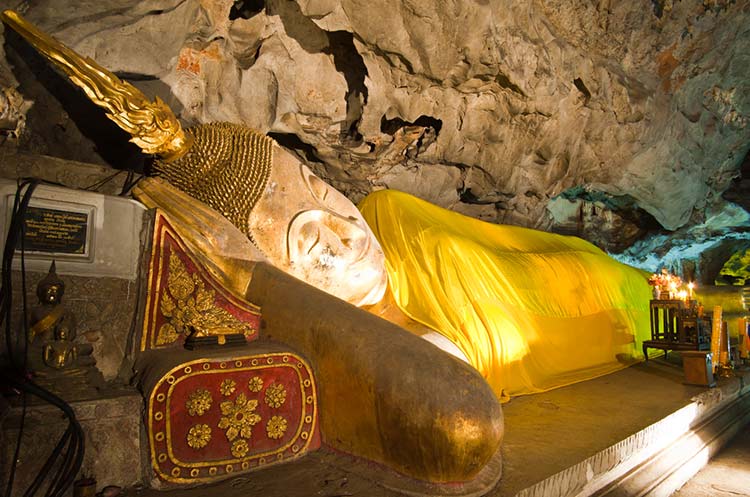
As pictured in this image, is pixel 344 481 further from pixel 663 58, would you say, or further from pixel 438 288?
pixel 663 58

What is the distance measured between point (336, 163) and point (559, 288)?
2.54m

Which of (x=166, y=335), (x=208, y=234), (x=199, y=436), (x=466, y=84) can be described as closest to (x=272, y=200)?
(x=208, y=234)

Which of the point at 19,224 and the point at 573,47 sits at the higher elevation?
the point at 573,47

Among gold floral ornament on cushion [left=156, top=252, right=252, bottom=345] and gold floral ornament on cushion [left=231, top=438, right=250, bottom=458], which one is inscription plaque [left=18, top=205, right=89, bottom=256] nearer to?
gold floral ornament on cushion [left=156, top=252, right=252, bottom=345]

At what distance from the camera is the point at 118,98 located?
2.10 metres

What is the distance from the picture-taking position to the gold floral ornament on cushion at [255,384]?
1730 mm

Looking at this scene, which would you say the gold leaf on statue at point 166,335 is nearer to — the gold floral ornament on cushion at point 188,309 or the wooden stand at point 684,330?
the gold floral ornament on cushion at point 188,309

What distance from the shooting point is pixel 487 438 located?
155 centimetres

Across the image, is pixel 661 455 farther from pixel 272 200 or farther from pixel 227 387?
pixel 272 200

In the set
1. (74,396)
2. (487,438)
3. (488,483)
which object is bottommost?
(488,483)

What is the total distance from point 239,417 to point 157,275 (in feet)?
2.27

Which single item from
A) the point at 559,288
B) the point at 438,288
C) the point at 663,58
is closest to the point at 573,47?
the point at 663,58

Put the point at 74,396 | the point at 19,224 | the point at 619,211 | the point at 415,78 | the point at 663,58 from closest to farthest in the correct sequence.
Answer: the point at 74,396
the point at 19,224
the point at 415,78
the point at 663,58
the point at 619,211

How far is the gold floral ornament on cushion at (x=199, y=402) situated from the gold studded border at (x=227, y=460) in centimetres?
7
